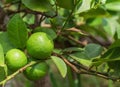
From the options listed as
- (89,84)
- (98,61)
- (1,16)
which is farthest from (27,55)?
(89,84)

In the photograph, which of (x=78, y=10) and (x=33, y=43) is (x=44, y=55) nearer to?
(x=33, y=43)

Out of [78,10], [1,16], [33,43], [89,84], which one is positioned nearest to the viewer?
[33,43]

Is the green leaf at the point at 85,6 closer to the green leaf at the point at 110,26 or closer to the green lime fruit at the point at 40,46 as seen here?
the green lime fruit at the point at 40,46

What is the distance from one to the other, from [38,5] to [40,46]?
0.09m

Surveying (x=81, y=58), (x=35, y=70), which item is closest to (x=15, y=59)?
(x=35, y=70)

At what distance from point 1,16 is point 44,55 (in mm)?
328

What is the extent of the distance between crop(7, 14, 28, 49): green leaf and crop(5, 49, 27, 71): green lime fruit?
0.04 metres

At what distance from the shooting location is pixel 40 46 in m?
0.74

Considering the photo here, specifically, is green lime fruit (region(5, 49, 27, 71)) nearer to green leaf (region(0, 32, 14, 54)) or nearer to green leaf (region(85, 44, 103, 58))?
green leaf (region(0, 32, 14, 54))

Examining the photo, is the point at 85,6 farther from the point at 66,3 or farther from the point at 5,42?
the point at 5,42

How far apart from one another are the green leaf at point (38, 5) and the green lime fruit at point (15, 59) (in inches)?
3.9

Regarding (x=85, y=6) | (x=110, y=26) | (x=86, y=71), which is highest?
(x=85, y=6)

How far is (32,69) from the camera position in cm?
74

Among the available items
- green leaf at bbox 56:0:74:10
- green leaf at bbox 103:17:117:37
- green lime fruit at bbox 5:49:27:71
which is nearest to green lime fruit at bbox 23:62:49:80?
green lime fruit at bbox 5:49:27:71
